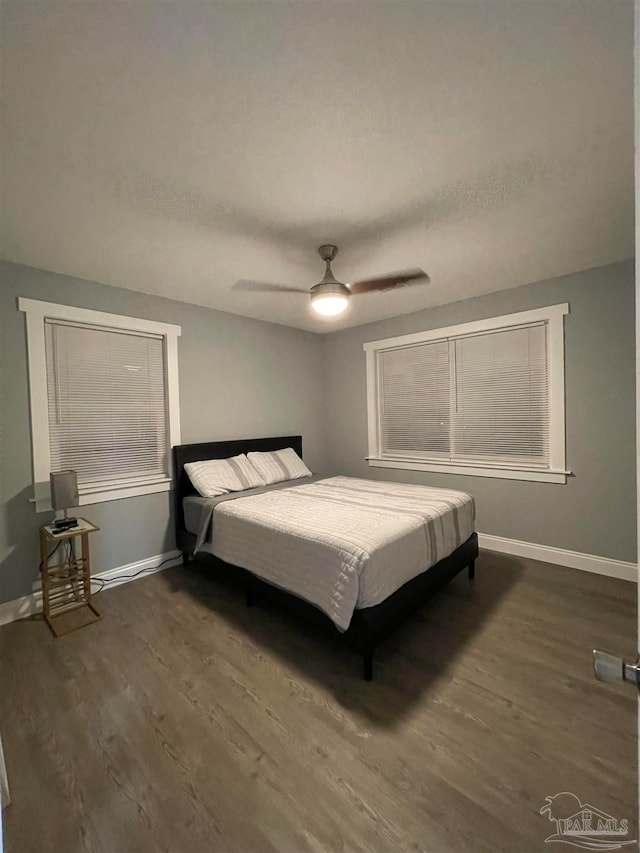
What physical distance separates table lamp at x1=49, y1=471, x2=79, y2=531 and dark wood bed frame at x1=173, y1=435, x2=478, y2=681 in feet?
3.05

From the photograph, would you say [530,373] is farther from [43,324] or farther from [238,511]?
[43,324]

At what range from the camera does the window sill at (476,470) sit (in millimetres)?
3187

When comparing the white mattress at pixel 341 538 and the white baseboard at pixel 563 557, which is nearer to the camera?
the white mattress at pixel 341 538

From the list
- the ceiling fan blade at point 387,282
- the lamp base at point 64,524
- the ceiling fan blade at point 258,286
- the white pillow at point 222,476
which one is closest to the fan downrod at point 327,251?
the ceiling fan blade at point 387,282

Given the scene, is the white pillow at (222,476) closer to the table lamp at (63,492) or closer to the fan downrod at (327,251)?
the table lamp at (63,492)

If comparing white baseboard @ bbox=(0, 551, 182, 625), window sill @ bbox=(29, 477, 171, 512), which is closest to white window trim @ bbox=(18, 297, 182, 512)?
window sill @ bbox=(29, 477, 171, 512)

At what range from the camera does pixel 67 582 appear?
254 centimetres

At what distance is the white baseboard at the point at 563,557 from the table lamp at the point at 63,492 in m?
3.69

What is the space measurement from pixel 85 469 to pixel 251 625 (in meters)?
1.86

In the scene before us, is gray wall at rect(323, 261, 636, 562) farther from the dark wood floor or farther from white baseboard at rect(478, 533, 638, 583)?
the dark wood floor

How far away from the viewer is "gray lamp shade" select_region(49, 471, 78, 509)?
243 cm

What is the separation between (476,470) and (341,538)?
225cm

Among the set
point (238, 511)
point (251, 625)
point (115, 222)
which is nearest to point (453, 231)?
point (115, 222)

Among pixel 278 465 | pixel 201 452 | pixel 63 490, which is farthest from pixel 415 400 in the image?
pixel 63 490
